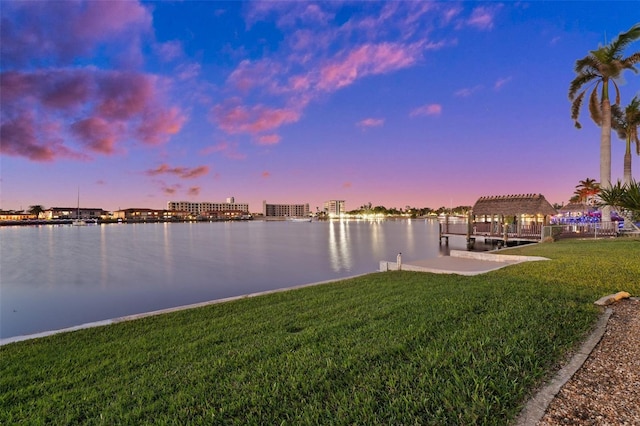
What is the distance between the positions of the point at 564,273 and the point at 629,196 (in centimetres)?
441

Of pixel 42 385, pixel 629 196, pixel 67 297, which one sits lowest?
pixel 67 297

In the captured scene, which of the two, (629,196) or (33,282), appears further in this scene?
(33,282)

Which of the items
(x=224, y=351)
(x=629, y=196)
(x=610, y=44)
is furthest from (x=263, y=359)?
(x=610, y=44)

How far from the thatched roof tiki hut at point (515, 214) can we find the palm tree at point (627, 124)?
20.8 ft

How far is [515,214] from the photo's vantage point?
102 feet

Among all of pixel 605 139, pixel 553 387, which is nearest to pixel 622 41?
pixel 605 139

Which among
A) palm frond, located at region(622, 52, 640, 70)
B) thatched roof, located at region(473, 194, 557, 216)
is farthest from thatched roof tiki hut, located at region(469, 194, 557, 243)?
palm frond, located at region(622, 52, 640, 70)

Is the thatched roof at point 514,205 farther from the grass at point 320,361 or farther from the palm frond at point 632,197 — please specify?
the palm frond at point 632,197

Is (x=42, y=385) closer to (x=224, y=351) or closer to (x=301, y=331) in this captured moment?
(x=224, y=351)

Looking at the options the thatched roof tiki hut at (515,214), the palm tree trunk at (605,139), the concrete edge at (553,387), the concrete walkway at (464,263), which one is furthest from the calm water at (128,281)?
the palm tree trunk at (605,139)

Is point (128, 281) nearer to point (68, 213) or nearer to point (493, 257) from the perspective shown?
point (493, 257)

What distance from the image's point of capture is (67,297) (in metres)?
15.6

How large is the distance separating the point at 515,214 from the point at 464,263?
20379mm

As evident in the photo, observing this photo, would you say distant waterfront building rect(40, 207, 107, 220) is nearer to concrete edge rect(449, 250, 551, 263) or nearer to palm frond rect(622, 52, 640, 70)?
concrete edge rect(449, 250, 551, 263)
